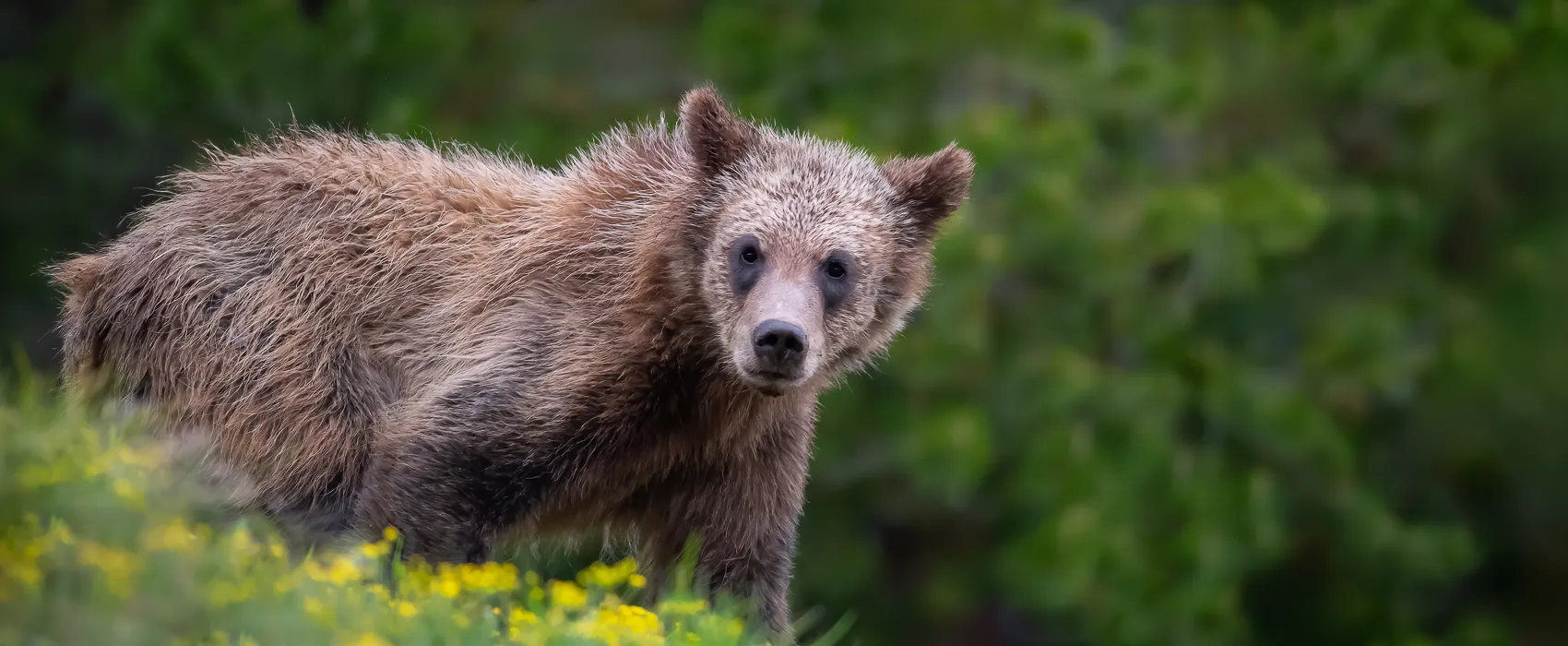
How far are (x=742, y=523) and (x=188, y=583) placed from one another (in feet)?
8.38

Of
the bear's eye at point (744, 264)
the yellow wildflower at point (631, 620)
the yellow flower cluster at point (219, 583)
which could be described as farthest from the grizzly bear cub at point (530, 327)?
the yellow wildflower at point (631, 620)

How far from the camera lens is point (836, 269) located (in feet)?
18.7

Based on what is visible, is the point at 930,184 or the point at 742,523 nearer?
the point at 742,523

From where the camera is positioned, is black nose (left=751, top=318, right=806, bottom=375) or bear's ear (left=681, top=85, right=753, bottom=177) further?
bear's ear (left=681, top=85, right=753, bottom=177)

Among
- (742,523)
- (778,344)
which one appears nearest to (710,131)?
(778,344)

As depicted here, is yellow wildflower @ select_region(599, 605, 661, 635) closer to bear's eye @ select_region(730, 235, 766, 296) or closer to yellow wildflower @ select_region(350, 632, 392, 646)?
yellow wildflower @ select_region(350, 632, 392, 646)

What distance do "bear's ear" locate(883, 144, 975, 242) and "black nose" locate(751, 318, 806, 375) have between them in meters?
1.03

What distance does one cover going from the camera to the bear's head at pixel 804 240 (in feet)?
17.7

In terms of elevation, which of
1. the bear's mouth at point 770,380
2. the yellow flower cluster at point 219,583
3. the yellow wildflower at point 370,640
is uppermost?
the bear's mouth at point 770,380

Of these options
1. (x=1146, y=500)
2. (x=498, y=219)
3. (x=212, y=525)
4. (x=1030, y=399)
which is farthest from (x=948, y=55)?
(x=212, y=525)

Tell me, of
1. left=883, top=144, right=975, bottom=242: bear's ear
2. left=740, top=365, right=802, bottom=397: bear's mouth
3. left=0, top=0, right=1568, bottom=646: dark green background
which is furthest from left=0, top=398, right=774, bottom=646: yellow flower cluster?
left=0, top=0, right=1568, bottom=646: dark green background

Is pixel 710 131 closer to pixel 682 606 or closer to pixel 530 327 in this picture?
pixel 530 327

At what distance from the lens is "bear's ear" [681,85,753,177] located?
584cm

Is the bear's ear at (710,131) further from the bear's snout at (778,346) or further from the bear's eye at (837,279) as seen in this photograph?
the bear's snout at (778,346)
